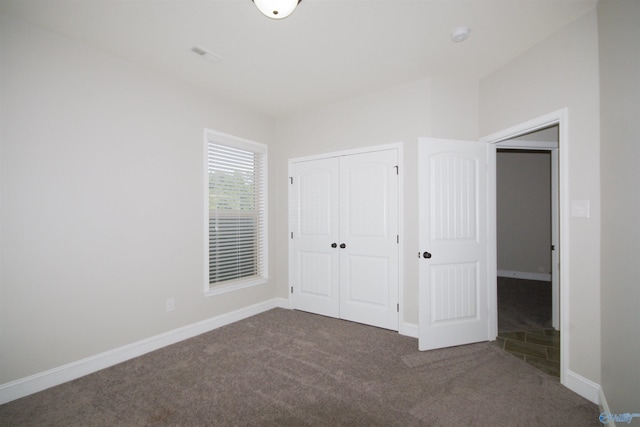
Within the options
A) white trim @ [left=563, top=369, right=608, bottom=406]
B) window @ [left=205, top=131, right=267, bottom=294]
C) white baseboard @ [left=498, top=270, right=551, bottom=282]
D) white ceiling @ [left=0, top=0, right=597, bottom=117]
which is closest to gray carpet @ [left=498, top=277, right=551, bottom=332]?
white baseboard @ [left=498, top=270, right=551, bottom=282]

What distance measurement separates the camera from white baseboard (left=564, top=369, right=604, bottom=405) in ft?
6.60

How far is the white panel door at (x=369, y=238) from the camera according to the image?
3.38m

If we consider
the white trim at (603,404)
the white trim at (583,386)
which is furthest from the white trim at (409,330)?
the white trim at (603,404)

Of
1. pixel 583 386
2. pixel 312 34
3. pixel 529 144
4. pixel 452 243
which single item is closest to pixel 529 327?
pixel 583 386

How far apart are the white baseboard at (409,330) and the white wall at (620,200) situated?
1.51 metres

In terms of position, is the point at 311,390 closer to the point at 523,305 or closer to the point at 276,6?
the point at 276,6

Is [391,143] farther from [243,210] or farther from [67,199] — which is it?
[67,199]

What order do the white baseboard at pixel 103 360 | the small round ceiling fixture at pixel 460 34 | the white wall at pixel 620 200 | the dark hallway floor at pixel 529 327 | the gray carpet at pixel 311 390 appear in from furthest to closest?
the dark hallway floor at pixel 529 327 → the small round ceiling fixture at pixel 460 34 → the white baseboard at pixel 103 360 → the gray carpet at pixel 311 390 → the white wall at pixel 620 200

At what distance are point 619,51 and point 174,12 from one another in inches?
116

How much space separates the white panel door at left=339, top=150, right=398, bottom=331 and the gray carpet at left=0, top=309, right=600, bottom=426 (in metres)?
0.55

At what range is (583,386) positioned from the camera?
6.85ft

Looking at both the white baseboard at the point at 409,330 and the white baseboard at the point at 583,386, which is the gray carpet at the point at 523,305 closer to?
the white baseboard at the point at 409,330

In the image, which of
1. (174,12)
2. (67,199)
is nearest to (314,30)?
(174,12)

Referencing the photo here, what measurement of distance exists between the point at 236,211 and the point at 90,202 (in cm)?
160
